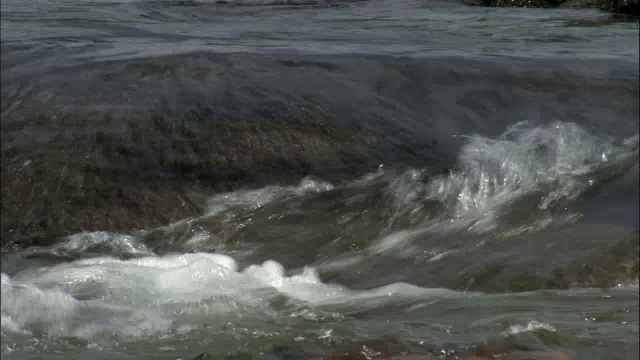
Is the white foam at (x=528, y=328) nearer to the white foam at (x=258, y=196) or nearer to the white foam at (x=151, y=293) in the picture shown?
the white foam at (x=151, y=293)

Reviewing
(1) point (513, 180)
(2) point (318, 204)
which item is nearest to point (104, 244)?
(2) point (318, 204)

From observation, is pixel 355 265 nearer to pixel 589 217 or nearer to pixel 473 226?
pixel 473 226

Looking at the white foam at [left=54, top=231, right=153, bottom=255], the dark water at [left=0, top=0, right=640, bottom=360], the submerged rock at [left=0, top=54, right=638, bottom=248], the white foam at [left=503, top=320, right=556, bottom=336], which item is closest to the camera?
the white foam at [left=503, top=320, right=556, bottom=336]

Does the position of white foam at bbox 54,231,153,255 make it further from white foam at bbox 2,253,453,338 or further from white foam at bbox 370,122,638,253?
white foam at bbox 370,122,638,253

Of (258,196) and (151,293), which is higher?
(258,196)

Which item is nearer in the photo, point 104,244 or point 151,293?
point 151,293

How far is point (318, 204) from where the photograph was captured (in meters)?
5.16

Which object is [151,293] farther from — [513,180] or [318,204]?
[513,180]

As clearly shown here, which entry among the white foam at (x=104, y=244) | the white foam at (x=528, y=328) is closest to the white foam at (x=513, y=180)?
the white foam at (x=528, y=328)

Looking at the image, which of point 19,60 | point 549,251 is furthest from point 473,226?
point 19,60

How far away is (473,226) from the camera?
16.5 feet

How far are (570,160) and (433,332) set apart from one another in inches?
52.8

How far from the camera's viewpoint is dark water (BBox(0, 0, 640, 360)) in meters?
4.30

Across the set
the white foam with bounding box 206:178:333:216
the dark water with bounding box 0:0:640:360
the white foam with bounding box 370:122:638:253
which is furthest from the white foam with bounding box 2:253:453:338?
the white foam with bounding box 370:122:638:253
